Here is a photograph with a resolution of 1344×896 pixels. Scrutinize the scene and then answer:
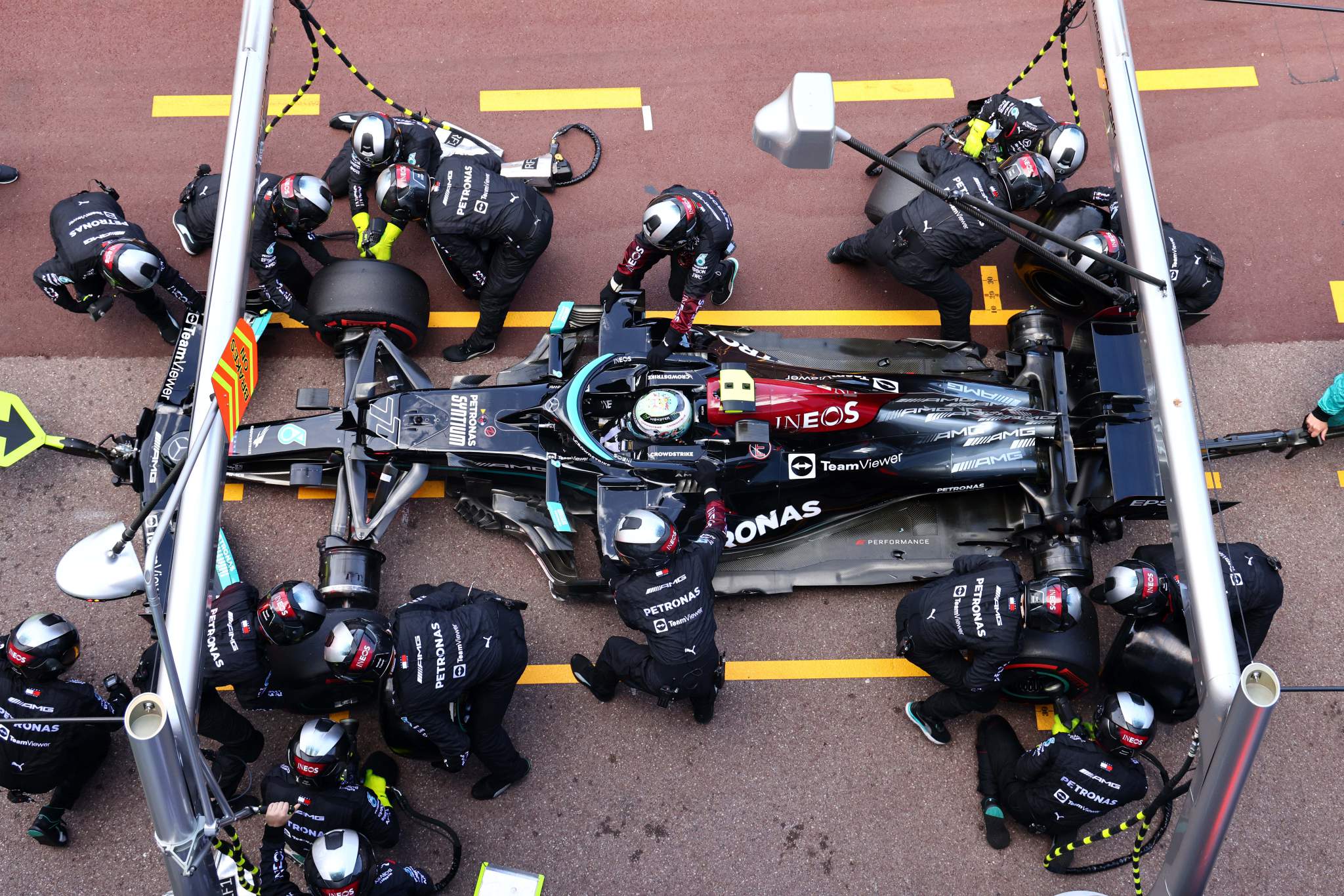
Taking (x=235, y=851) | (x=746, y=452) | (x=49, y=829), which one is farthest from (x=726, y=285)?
(x=49, y=829)

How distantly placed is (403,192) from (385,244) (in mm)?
625

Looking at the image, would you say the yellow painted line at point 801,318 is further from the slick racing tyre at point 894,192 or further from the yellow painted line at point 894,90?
the yellow painted line at point 894,90

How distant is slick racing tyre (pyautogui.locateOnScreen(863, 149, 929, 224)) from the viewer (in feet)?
26.3

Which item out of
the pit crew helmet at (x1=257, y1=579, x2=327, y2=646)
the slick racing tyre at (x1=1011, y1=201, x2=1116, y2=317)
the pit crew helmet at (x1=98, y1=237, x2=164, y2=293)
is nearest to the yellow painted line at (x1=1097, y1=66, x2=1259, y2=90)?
the slick racing tyre at (x1=1011, y1=201, x2=1116, y2=317)

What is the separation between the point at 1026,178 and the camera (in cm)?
720

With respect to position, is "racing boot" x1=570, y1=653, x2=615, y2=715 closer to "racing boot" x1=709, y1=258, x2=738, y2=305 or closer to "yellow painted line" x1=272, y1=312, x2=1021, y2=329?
"yellow painted line" x1=272, y1=312, x2=1021, y2=329

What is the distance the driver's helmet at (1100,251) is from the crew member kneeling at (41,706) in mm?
7135

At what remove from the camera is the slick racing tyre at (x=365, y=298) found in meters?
7.18

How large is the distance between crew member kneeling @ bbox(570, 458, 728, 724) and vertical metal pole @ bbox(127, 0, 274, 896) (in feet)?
8.26

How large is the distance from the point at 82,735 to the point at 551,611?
309cm

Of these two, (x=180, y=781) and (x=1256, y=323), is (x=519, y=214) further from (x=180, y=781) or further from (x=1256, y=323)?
(x=1256, y=323)

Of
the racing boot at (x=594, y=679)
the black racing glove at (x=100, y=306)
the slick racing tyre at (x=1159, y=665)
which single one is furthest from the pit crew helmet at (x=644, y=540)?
the black racing glove at (x=100, y=306)

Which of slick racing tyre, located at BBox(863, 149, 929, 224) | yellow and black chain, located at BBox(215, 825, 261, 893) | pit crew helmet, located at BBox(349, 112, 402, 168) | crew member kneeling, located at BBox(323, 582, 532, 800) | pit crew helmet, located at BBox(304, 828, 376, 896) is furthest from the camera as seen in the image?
slick racing tyre, located at BBox(863, 149, 929, 224)

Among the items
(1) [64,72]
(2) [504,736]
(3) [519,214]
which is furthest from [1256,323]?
(1) [64,72]
